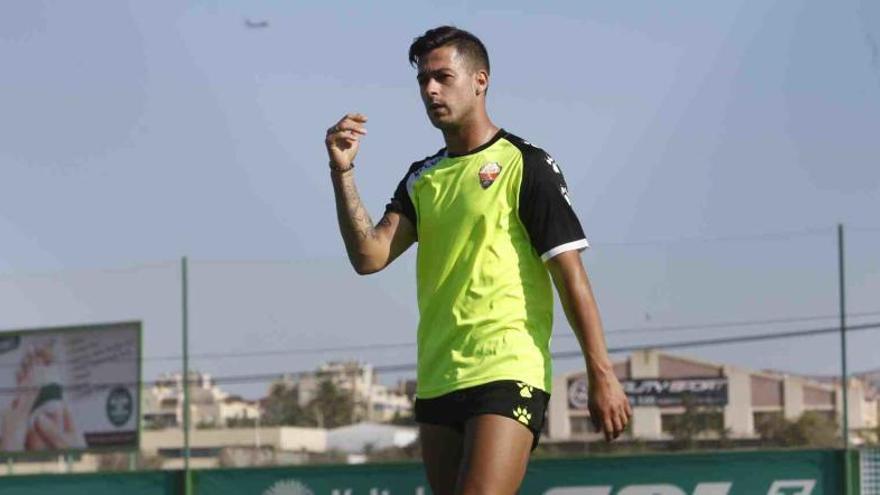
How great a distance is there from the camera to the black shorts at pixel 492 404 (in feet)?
17.2

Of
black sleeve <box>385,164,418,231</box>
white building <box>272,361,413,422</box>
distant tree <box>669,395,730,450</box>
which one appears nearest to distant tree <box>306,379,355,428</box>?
white building <box>272,361,413,422</box>

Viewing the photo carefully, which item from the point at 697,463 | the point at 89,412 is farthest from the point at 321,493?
the point at 89,412

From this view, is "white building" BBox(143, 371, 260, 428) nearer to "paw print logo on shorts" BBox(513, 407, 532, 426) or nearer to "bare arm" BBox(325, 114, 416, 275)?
"bare arm" BBox(325, 114, 416, 275)

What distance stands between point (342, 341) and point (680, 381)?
2576mm

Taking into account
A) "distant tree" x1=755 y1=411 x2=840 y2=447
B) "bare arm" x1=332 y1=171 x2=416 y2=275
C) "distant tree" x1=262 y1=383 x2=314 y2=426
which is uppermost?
"bare arm" x1=332 y1=171 x2=416 y2=275

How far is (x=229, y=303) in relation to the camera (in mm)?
14695

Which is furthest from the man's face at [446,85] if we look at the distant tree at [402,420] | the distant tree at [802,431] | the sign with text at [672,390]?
the distant tree at [402,420]

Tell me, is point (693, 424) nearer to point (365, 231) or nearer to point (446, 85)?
point (365, 231)

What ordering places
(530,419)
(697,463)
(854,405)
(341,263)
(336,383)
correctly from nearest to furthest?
(530,419)
(697,463)
(854,405)
(341,263)
(336,383)

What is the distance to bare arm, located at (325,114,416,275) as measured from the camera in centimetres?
535

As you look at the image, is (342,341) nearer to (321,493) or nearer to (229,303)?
(229,303)

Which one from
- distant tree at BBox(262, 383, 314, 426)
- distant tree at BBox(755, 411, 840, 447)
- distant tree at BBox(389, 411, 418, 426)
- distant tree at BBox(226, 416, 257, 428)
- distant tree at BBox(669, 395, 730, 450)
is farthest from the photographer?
distant tree at BBox(389, 411, 418, 426)

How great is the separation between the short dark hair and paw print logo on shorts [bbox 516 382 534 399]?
917mm

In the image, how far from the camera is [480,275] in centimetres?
535
